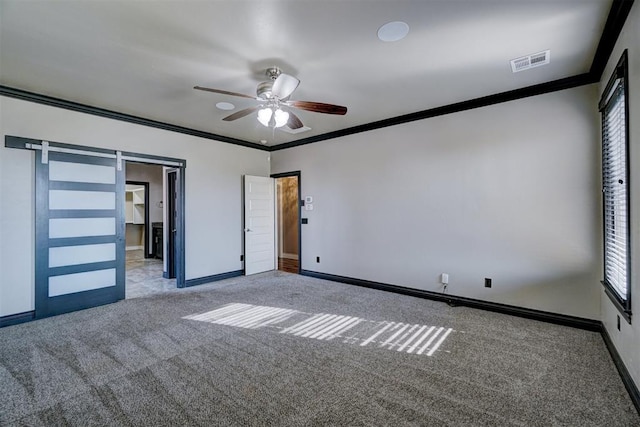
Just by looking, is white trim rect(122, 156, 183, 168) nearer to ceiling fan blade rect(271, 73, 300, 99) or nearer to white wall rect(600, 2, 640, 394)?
ceiling fan blade rect(271, 73, 300, 99)

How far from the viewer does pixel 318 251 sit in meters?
5.81

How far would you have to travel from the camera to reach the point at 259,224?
20.4ft

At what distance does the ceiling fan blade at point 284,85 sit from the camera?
2.77 metres

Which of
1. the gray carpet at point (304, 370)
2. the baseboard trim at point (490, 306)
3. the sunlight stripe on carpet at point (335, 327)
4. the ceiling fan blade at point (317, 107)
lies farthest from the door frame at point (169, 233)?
the ceiling fan blade at point (317, 107)

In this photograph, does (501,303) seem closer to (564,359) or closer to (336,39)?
(564,359)

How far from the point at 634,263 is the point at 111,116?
19.2 feet

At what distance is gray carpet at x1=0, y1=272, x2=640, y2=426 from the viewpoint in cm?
194

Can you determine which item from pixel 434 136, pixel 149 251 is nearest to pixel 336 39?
pixel 434 136

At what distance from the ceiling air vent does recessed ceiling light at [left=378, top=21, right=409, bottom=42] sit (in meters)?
1.29

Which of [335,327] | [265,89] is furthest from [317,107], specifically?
[335,327]

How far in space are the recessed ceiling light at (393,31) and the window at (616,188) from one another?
1.63 meters

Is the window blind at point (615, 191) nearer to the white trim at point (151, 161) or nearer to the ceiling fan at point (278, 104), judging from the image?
the ceiling fan at point (278, 104)

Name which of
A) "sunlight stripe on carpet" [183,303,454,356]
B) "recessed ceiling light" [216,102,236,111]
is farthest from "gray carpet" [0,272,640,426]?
"recessed ceiling light" [216,102,236,111]

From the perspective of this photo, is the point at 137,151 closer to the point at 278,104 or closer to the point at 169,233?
the point at 169,233
